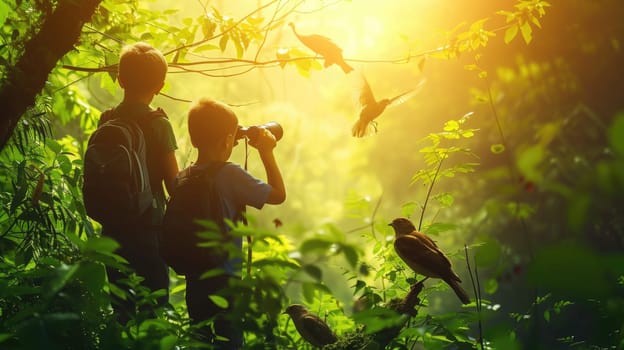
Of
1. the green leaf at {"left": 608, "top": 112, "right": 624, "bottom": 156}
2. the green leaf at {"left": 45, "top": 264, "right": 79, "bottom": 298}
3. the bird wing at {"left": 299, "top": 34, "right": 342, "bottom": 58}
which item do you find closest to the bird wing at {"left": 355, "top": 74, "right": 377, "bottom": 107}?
the bird wing at {"left": 299, "top": 34, "right": 342, "bottom": 58}

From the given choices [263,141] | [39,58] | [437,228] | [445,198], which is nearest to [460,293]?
[437,228]

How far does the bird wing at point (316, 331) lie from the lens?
3213 mm

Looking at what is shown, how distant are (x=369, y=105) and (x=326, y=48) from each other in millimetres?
447

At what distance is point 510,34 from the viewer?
3.76m

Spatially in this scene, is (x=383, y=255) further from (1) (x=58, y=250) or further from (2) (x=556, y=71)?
(2) (x=556, y=71)

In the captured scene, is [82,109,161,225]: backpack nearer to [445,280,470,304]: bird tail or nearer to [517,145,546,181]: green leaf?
[445,280,470,304]: bird tail

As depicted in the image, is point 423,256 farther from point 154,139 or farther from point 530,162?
point 530,162

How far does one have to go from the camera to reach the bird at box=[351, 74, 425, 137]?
12.9 feet

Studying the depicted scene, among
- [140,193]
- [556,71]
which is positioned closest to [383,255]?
[140,193]

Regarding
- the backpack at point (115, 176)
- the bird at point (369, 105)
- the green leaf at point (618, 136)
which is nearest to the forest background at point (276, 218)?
the green leaf at point (618, 136)

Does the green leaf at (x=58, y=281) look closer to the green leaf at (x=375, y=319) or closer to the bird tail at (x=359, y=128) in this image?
the green leaf at (x=375, y=319)

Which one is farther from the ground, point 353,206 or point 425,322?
point 353,206

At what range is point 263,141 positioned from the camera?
3.34 meters

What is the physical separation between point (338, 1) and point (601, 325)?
301 centimetres
